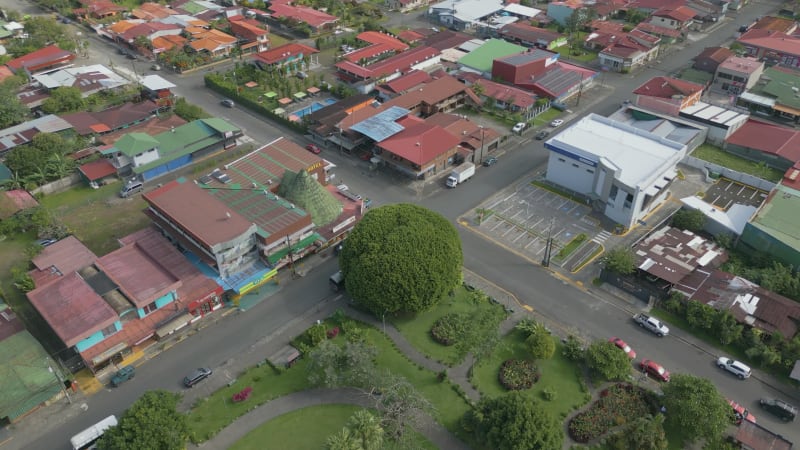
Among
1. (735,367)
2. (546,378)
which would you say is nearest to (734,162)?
(735,367)

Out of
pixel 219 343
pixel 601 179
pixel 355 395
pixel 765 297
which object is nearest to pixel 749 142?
pixel 601 179

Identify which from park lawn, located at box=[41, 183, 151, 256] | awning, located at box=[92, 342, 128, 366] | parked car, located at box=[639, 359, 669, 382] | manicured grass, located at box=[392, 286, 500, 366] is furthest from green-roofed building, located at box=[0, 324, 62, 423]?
parked car, located at box=[639, 359, 669, 382]

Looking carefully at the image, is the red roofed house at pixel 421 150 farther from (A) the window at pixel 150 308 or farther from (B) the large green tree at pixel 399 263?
(A) the window at pixel 150 308

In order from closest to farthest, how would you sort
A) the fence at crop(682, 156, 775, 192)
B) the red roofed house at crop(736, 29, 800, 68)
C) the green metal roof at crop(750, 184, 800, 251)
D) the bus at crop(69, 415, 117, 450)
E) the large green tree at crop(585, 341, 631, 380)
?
the bus at crop(69, 415, 117, 450) < the large green tree at crop(585, 341, 631, 380) < the green metal roof at crop(750, 184, 800, 251) < the fence at crop(682, 156, 775, 192) < the red roofed house at crop(736, 29, 800, 68)

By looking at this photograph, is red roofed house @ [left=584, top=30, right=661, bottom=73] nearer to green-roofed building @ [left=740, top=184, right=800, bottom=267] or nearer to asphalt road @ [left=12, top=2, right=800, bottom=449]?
asphalt road @ [left=12, top=2, right=800, bottom=449]

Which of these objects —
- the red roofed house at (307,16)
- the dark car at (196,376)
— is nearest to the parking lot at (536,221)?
the dark car at (196,376)
